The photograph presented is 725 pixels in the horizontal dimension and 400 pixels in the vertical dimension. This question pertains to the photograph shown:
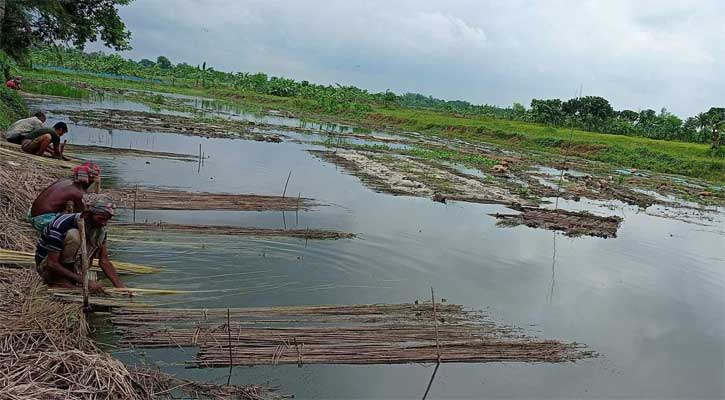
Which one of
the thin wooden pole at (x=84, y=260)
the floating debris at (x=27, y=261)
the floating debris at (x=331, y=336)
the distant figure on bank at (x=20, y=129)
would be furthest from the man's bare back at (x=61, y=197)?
the distant figure on bank at (x=20, y=129)

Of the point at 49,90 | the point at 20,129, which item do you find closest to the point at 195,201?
the point at 20,129

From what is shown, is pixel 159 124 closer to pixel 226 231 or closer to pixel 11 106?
pixel 11 106

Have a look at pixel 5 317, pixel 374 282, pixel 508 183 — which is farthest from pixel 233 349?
pixel 508 183

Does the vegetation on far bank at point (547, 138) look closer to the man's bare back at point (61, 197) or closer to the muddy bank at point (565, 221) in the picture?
the muddy bank at point (565, 221)

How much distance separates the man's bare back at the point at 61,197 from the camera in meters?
5.58

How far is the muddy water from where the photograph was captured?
16.5 ft

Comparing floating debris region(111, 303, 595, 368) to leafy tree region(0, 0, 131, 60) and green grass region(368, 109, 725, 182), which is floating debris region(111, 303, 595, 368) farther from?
green grass region(368, 109, 725, 182)

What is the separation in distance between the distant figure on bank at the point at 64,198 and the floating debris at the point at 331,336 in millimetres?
1406

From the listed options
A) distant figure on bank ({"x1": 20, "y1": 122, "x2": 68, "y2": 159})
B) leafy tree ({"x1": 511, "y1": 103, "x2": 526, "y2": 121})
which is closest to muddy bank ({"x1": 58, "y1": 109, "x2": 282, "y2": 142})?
distant figure on bank ({"x1": 20, "y1": 122, "x2": 68, "y2": 159})

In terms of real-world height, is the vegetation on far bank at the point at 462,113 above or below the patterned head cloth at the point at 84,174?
above

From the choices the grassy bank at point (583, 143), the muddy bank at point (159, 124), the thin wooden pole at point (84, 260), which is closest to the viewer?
the thin wooden pole at point (84, 260)

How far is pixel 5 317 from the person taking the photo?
13.2 ft

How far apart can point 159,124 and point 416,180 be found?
12.0m

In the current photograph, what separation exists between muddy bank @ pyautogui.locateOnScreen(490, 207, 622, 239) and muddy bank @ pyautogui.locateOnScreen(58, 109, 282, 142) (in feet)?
41.9
